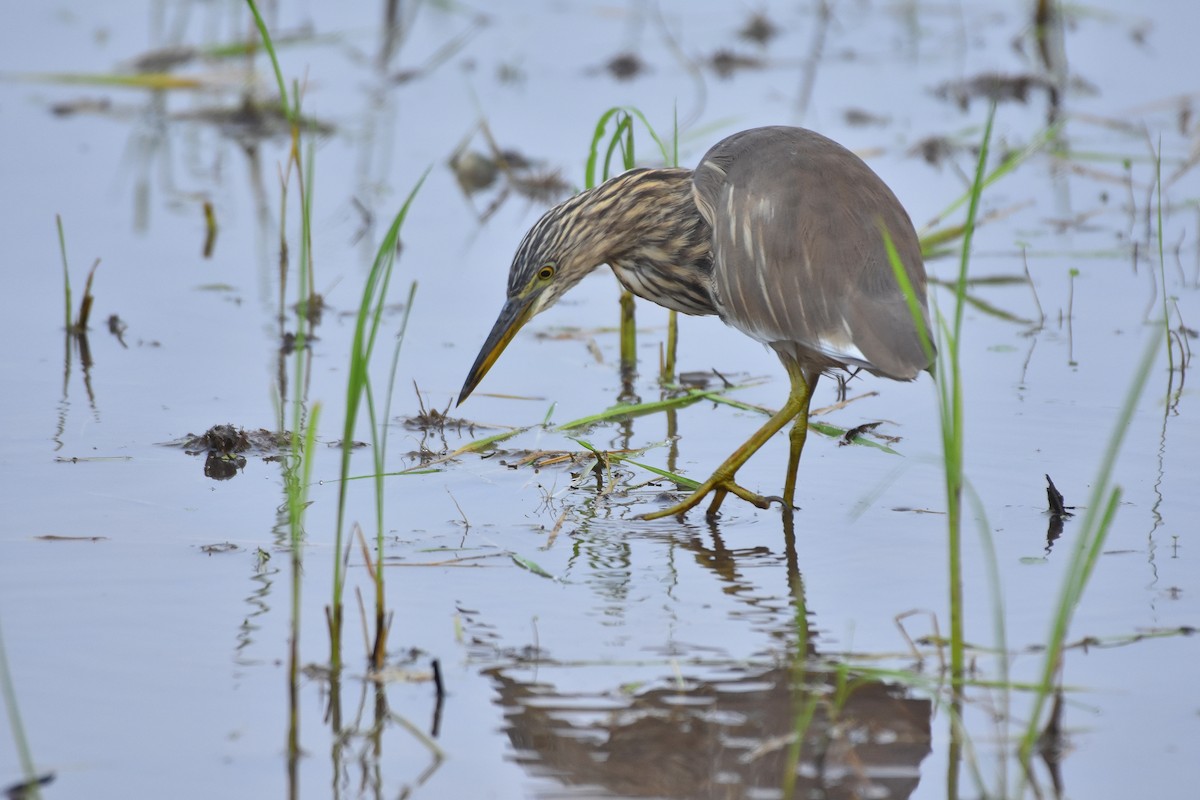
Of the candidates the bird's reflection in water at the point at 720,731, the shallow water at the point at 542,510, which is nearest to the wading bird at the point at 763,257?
the shallow water at the point at 542,510

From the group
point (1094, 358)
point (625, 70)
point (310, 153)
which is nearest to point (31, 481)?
point (310, 153)

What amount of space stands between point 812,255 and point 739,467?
60cm

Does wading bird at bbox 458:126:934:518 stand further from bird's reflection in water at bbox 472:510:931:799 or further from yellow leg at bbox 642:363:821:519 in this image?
bird's reflection in water at bbox 472:510:931:799

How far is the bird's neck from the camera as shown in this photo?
4.68 m

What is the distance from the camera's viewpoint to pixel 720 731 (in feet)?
10.1

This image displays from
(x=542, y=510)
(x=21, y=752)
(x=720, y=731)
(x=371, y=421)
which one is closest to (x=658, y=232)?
(x=542, y=510)

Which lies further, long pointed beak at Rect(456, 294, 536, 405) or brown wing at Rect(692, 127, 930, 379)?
long pointed beak at Rect(456, 294, 536, 405)

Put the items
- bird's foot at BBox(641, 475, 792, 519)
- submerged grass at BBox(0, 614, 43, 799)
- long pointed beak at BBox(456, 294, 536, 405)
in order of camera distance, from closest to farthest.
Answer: submerged grass at BBox(0, 614, 43, 799) < bird's foot at BBox(641, 475, 792, 519) < long pointed beak at BBox(456, 294, 536, 405)

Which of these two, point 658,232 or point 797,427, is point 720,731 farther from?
point 658,232

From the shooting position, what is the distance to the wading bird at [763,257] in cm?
415

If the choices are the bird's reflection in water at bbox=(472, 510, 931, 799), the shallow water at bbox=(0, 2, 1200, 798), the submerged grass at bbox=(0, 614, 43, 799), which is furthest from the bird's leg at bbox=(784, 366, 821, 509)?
the submerged grass at bbox=(0, 614, 43, 799)

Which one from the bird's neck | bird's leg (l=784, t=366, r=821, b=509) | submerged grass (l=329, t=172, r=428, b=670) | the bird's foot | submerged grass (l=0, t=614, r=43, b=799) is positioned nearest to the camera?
submerged grass (l=0, t=614, r=43, b=799)

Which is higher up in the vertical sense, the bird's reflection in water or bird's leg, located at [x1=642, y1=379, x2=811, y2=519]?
bird's leg, located at [x1=642, y1=379, x2=811, y2=519]

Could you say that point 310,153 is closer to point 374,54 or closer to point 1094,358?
point 1094,358
